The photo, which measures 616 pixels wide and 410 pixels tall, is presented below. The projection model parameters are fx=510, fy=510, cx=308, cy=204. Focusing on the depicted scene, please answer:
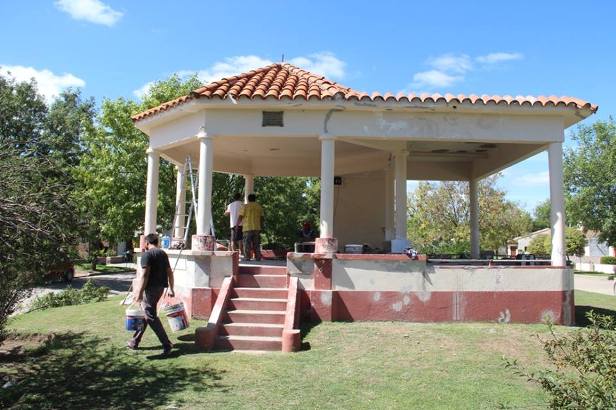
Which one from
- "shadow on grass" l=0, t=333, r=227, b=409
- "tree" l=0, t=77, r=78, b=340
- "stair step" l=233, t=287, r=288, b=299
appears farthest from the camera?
"stair step" l=233, t=287, r=288, b=299

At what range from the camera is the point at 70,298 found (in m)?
13.6

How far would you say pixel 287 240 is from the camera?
89.6 ft

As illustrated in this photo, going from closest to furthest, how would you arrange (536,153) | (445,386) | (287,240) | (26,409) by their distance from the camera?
(26,409)
(445,386)
(536,153)
(287,240)

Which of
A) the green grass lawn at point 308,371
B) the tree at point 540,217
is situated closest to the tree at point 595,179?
the green grass lawn at point 308,371

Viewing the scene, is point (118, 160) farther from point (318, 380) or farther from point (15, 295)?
point (318, 380)

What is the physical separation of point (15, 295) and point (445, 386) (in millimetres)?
6232

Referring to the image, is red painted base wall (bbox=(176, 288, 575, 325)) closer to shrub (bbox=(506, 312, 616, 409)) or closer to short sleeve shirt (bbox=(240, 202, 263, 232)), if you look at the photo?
short sleeve shirt (bbox=(240, 202, 263, 232))

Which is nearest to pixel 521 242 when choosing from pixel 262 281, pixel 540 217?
pixel 540 217

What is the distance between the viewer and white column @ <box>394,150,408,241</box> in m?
11.1

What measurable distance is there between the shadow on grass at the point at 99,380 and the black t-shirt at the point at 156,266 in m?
1.02

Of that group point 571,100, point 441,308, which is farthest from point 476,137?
point 441,308

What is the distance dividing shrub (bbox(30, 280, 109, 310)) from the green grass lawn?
4427mm

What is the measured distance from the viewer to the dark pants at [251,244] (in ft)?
39.1

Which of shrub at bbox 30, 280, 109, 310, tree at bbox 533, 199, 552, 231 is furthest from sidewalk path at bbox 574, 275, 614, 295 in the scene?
tree at bbox 533, 199, 552, 231
